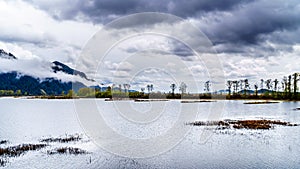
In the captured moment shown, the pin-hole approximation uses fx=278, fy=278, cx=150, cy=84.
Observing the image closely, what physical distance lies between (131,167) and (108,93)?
6067 inches

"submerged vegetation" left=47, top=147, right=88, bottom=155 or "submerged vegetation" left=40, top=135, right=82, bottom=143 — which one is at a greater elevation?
"submerged vegetation" left=40, top=135, right=82, bottom=143

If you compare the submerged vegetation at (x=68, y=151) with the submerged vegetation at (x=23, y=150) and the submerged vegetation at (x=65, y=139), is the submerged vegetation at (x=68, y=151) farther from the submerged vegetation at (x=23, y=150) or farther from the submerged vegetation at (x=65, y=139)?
the submerged vegetation at (x=65, y=139)

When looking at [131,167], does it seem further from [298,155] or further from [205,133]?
[205,133]

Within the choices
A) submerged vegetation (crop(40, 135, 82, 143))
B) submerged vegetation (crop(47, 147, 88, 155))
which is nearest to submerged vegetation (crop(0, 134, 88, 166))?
submerged vegetation (crop(47, 147, 88, 155))

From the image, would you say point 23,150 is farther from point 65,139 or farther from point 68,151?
point 65,139

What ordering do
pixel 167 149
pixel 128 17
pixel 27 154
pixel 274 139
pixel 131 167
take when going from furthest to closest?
1. pixel 128 17
2. pixel 274 139
3. pixel 167 149
4. pixel 27 154
5. pixel 131 167

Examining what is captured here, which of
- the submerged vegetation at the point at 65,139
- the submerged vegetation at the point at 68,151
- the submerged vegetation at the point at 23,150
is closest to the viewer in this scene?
the submerged vegetation at the point at 23,150

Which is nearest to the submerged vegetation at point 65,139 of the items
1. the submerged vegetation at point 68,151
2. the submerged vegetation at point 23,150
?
the submerged vegetation at point 23,150

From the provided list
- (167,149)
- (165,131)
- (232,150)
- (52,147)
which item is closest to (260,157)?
(232,150)

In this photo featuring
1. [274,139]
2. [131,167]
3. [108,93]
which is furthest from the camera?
[108,93]

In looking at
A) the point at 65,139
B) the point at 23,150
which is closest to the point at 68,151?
the point at 23,150

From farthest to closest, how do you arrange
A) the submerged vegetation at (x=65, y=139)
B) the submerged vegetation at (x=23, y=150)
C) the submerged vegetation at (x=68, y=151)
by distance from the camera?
1. the submerged vegetation at (x=65, y=139)
2. the submerged vegetation at (x=68, y=151)
3. the submerged vegetation at (x=23, y=150)

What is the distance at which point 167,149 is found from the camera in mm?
24453

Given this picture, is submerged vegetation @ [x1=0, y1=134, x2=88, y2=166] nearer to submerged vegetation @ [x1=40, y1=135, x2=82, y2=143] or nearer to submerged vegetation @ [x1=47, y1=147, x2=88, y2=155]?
submerged vegetation @ [x1=47, y1=147, x2=88, y2=155]
